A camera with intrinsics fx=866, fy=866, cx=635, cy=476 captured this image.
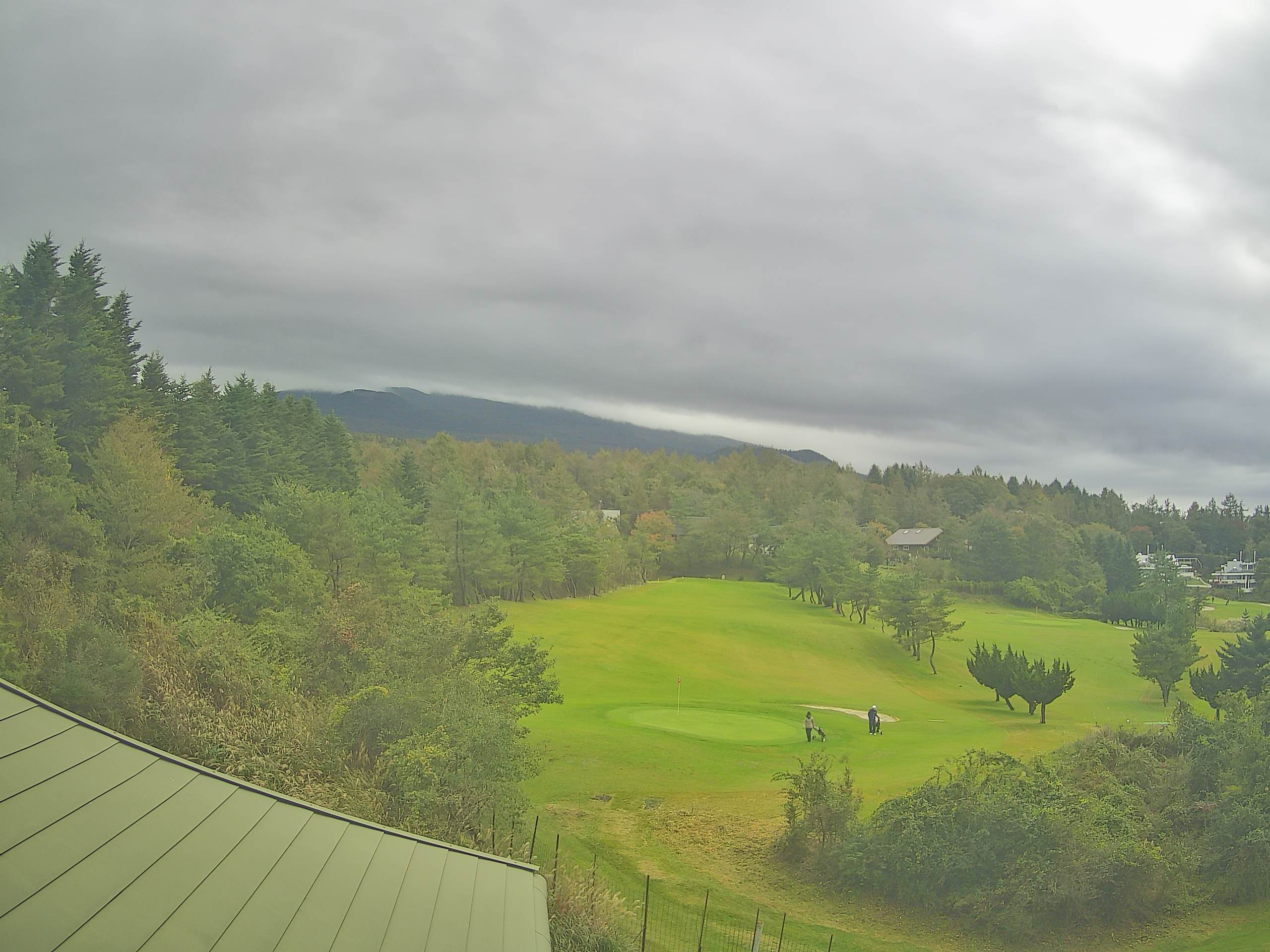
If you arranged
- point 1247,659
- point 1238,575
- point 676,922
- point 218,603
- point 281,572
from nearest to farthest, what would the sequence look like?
1. point 676,922
2. point 218,603
3. point 281,572
4. point 1247,659
5. point 1238,575

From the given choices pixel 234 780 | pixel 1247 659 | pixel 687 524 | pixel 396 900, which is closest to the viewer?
pixel 396 900

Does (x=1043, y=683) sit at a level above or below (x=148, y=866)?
below

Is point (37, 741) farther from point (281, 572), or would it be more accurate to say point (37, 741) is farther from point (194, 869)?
point (281, 572)

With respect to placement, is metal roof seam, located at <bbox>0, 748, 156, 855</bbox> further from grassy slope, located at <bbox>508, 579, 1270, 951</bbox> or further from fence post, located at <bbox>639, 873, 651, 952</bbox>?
grassy slope, located at <bbox>508, 579, 1270, 951</bbox>

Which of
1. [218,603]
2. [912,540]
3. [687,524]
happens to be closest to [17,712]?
[218,603]

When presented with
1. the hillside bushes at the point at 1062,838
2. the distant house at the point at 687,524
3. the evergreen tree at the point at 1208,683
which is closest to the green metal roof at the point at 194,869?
the hillside bushes at the point at 1062,838

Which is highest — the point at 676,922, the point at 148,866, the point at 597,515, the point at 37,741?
the point at 37,741

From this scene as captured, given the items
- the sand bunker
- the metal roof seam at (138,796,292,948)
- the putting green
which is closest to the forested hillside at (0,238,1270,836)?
the putting green

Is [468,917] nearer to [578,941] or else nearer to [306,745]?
[578,941]
